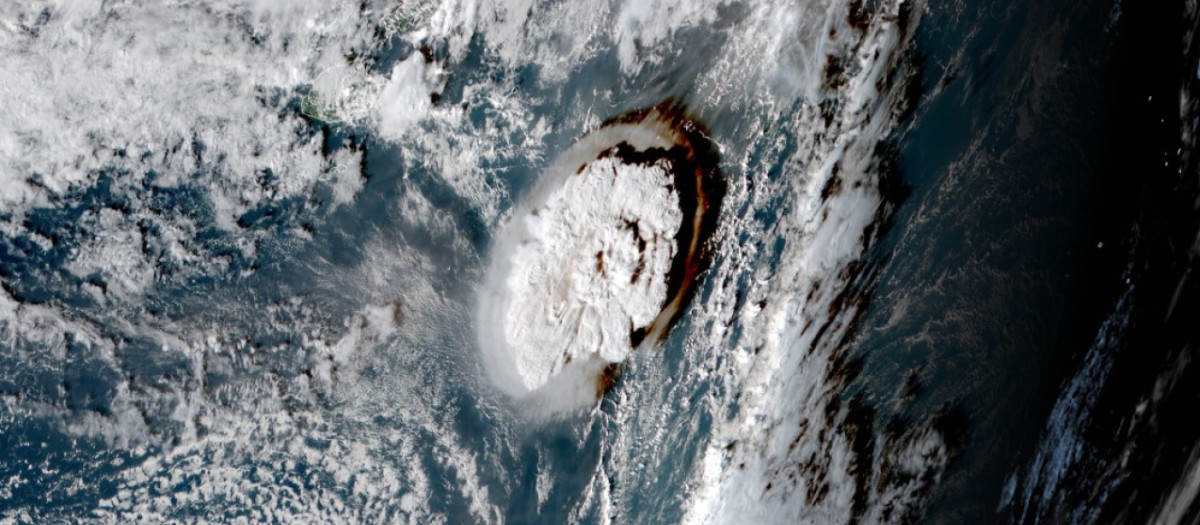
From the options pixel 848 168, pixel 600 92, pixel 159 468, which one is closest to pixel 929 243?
pixel 848 168

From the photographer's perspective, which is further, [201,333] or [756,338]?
[756,338]

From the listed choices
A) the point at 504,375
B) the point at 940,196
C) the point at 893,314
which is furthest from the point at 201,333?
the point at 940,196

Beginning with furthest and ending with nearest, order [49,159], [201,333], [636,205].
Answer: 1. [636,205]
2. [201,333]
3. [49,159]

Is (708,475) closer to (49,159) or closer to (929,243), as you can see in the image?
(929,243)

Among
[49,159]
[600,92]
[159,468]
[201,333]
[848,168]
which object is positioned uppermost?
[848,168]

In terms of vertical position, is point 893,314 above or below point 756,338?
above

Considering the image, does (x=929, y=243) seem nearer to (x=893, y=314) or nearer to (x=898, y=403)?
(x=893, y=314)

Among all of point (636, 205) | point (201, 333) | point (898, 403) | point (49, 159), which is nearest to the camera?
point (49, 159)
